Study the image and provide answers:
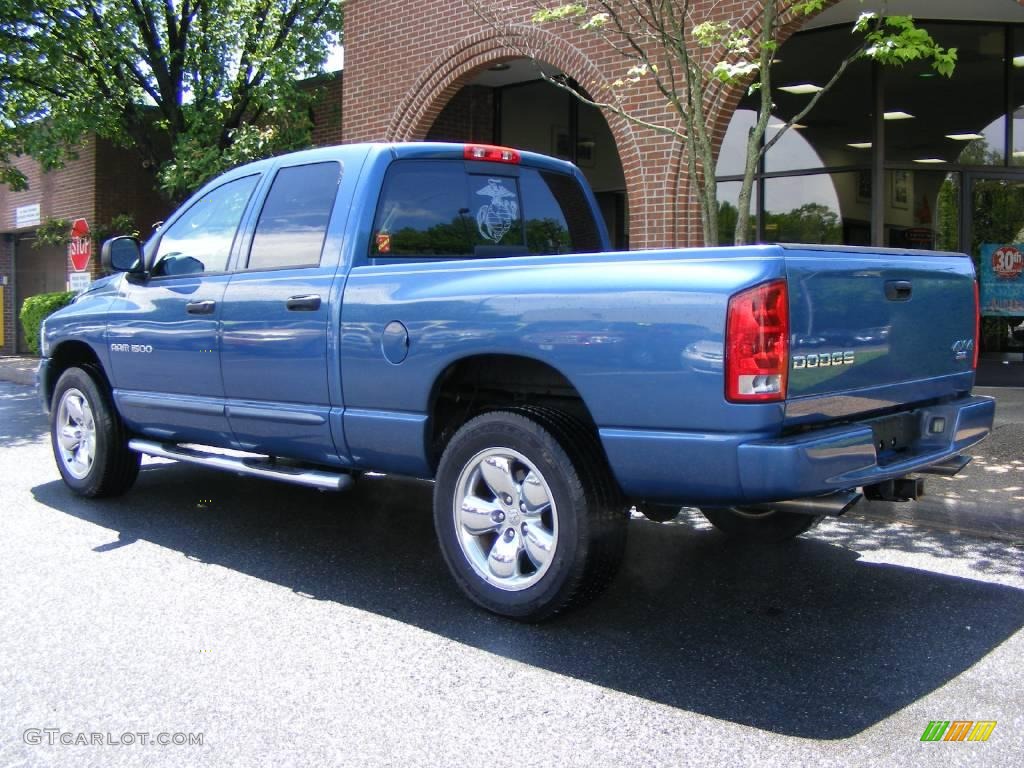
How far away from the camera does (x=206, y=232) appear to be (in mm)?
5984

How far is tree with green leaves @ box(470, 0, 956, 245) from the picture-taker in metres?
6.96

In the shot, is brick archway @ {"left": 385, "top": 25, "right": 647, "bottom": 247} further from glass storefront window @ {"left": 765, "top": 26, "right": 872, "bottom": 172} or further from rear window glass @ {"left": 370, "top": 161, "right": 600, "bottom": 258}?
rear window glass @ {"left": 370, "top": 161, "right": 600, "bottom": 258}

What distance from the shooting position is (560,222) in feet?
19.1

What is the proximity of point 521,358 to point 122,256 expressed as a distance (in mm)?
3020

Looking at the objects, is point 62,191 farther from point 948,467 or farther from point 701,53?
point 948,467

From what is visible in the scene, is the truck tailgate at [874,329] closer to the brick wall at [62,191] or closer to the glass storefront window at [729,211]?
the glass storefront window at [729,211]

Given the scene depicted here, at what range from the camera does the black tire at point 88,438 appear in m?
6.47

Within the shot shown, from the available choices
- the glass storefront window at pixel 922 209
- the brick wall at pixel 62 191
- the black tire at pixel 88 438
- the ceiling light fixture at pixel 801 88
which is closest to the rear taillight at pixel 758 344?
the black tire at pixel 88 438

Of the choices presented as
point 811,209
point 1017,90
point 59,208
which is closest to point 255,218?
point 811,209

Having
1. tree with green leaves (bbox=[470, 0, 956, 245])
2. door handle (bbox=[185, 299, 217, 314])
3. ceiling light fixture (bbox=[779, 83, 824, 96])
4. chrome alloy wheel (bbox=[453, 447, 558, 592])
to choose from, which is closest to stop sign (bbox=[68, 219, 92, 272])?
tree with green leaves (bbox=[470, 0, 956, 245])

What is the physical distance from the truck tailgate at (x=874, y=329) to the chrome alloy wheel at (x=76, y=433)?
15.3 feet

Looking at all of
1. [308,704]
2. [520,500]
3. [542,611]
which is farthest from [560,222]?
[308,704]

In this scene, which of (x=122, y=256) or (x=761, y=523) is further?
(x=122, y=256)

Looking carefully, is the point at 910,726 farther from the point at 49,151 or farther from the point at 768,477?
the point at 49,151
